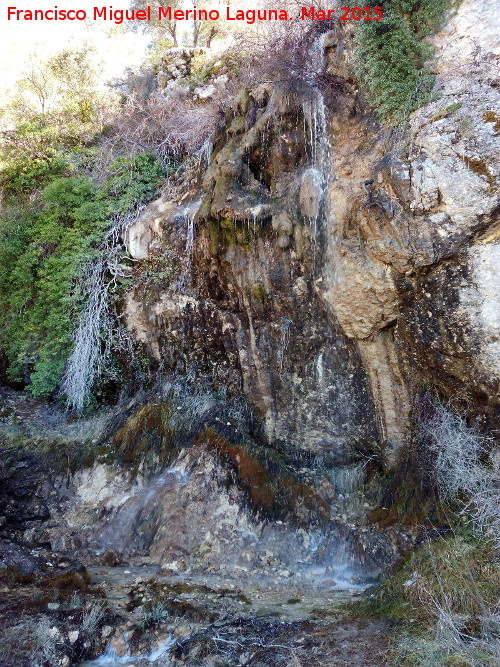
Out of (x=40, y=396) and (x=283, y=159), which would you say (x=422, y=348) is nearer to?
(x=283, y=159)

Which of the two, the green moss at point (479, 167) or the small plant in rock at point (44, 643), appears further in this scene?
the green moss at point (479, 167)

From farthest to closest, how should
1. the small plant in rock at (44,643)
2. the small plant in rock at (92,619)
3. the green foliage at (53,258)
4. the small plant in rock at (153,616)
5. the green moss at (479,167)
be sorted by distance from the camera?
the green foliage at (53,258) < the green moss at (479,167) < the small plant in rock at (153,616) < the small plant in rock at (92,619) < the small plant in rock at (44,643)

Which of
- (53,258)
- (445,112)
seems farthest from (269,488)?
(53,258)

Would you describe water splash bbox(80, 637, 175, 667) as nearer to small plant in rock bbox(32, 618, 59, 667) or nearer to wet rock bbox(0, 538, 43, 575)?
small plant in rock bbox(32, 618, 59, 667)

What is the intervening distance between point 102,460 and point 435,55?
268 inches

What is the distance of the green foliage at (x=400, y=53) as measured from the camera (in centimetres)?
568

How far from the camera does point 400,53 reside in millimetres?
5750

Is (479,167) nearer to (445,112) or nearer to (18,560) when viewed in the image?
(445,112)

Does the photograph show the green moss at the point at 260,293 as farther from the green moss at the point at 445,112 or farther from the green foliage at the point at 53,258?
the green foliage at the point at 53,258

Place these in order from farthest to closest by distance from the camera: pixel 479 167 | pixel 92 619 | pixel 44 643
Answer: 1. pixel 479 167
2. pixel 92 619
3. pixel 44 643

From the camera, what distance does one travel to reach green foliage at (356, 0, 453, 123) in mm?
5680

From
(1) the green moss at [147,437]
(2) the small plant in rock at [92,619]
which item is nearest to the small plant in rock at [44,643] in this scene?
(2) the small plant in rock at [92,619]

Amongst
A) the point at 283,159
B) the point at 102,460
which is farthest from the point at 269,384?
the point at 283,159

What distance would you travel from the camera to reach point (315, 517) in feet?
19.9
